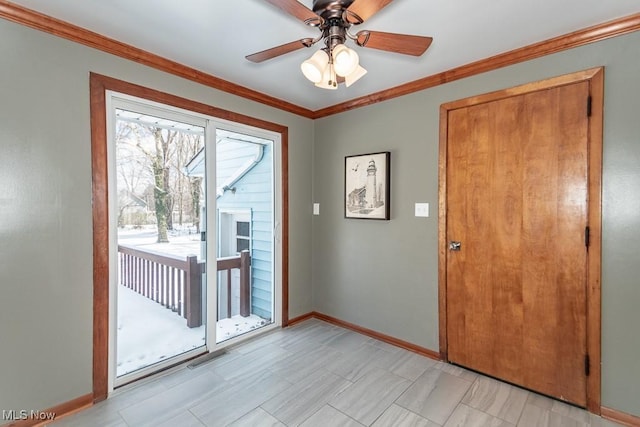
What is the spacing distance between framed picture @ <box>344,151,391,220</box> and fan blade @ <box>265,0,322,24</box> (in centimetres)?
169

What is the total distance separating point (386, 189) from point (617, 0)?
1.87m

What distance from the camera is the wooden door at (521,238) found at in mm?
2014

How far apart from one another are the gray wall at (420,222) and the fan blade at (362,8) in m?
1.28

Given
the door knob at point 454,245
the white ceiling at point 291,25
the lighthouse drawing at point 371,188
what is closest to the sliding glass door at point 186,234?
the white ceiling at point 291,25

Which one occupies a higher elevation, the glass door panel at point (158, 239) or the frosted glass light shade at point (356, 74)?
the frosted glass light shade at point (356, 74)

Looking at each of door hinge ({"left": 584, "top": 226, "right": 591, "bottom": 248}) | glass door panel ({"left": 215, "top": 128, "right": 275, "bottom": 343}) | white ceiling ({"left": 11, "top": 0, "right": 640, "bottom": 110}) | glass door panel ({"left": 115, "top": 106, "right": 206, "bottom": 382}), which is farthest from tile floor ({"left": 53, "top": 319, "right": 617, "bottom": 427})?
white ceiling ({"left": 11, "top": 0, "right": 640, "bottom": 110})

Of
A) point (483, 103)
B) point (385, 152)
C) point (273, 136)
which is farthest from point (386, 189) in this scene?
point (273, 136)

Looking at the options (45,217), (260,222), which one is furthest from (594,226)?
(45,217)

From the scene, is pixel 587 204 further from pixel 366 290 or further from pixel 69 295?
pixel 69 295

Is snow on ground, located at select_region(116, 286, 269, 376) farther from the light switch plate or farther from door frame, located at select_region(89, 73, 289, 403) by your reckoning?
the light switch plate

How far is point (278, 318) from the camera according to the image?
3.30 metres

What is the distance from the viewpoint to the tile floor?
188 cm

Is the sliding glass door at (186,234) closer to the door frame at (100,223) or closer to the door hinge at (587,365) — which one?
the door frame at (100,223)

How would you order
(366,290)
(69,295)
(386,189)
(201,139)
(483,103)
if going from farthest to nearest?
1. (366,290)
2. (386,189)
3. (201,139)
4. (483,103)
5. (69,295)
